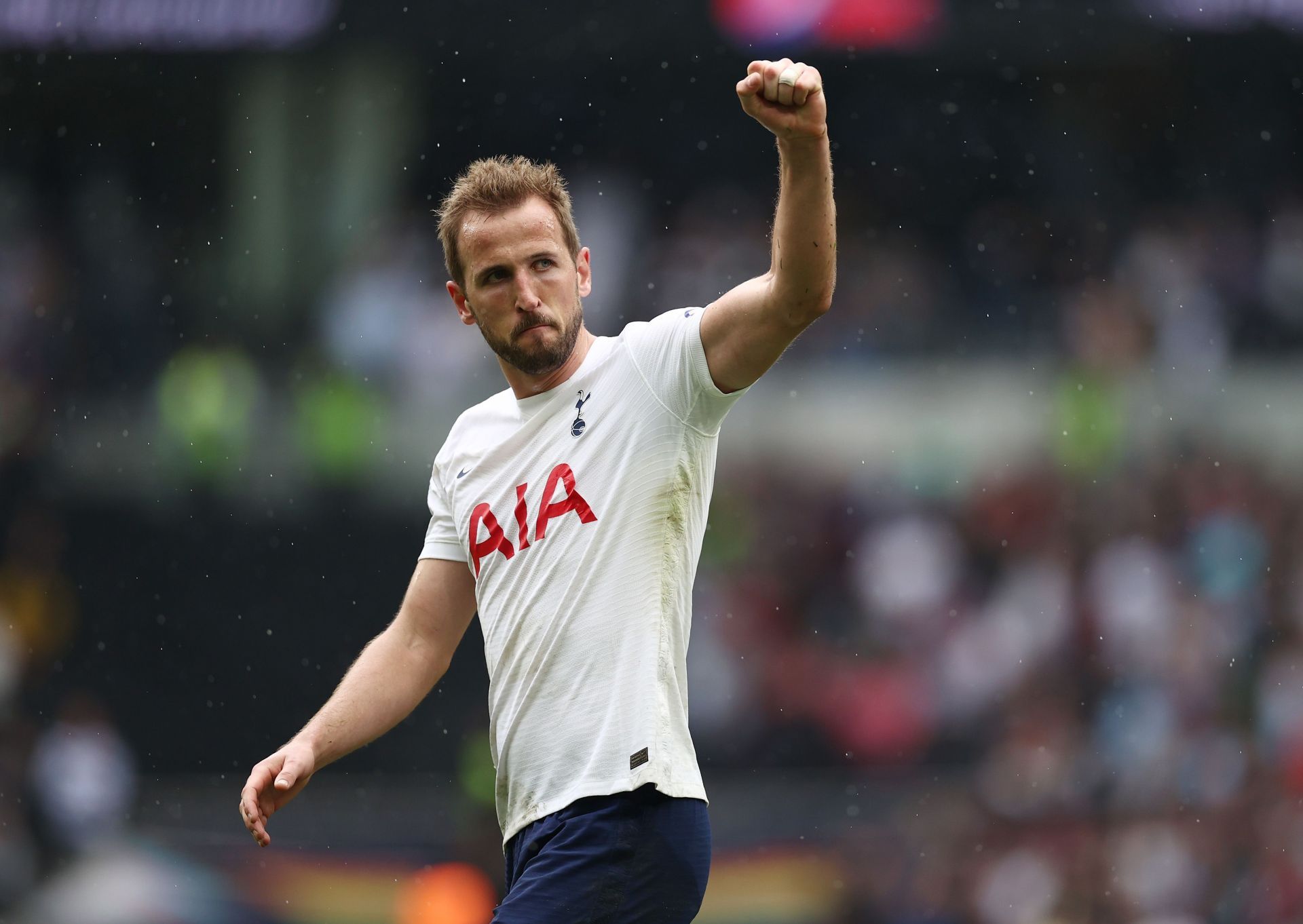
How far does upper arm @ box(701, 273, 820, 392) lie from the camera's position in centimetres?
307

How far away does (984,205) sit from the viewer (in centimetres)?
1373

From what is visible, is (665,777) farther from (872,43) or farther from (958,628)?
(872,43)

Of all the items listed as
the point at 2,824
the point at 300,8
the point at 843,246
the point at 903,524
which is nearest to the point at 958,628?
the point at 903,524

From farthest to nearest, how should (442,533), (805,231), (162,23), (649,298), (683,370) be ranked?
(162,23), (649,298), (442,533), (683,370), (805,231)

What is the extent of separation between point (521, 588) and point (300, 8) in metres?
11.1

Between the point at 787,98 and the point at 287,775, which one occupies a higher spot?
the point at 787,98

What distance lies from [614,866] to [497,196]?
135 cm

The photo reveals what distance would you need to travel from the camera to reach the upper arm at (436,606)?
12.3 ft

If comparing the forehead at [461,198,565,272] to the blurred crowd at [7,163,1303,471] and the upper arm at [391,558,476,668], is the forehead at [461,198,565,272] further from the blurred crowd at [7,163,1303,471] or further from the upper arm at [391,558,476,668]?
the blurred crowd at [7,163,1303,471]

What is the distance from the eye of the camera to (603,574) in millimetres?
3273

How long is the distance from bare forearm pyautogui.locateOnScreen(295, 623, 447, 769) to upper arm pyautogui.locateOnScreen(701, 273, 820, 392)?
965 millimetres

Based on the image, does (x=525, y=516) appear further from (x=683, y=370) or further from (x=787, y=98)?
(x=787, y=98)

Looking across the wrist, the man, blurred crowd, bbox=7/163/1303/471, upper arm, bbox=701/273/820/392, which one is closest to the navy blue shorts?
the man

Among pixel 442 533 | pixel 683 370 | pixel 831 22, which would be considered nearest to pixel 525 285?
pixel 683 370
